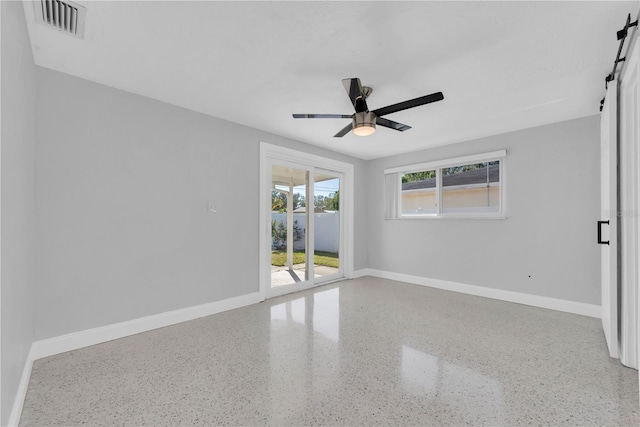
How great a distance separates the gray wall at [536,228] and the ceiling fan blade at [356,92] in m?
2.56

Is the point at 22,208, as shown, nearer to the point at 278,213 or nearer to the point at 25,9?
the point at 25,9

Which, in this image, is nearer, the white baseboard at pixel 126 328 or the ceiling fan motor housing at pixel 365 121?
the white baseboard at pixel 126 328

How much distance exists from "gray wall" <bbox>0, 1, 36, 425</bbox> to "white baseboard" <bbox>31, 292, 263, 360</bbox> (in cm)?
19

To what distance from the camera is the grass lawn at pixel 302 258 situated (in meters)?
4.30

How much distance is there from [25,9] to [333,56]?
1927mm

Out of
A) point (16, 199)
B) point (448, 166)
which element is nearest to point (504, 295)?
point (448, 166)

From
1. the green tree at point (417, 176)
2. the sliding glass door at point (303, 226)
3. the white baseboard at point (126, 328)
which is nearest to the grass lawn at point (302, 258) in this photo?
the sliding glass door at point (303, 226)

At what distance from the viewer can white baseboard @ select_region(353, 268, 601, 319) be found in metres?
3.33

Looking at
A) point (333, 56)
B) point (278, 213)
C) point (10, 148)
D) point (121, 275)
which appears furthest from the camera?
point (278, 213)

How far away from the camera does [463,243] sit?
14.1 ft

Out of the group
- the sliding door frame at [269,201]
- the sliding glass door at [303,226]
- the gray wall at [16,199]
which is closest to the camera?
the gray wall at [16,199]

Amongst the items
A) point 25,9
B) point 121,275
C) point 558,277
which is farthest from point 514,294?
point 25,9

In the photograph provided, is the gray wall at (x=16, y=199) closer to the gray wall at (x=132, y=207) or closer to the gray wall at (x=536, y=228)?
the gray wall at (x=132, y=207)

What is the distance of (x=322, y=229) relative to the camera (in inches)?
199
